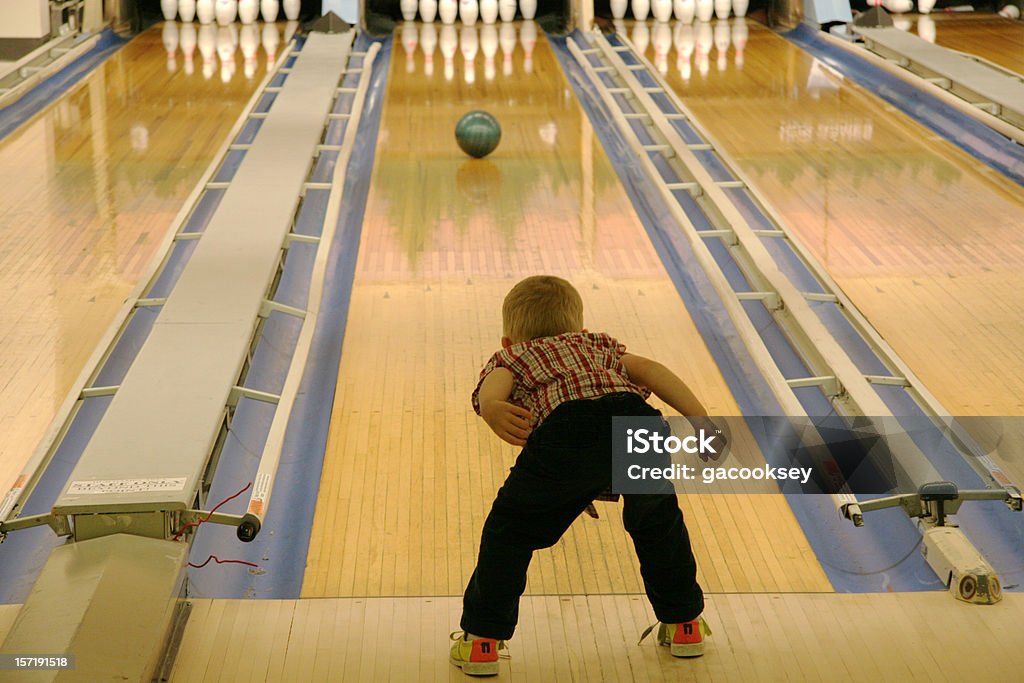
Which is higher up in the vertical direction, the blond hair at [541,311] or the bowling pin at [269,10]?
the blond hair at [541,311]

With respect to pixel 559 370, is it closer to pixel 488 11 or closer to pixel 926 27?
pixel 488 11

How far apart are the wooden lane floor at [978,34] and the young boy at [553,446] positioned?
5.13 metres

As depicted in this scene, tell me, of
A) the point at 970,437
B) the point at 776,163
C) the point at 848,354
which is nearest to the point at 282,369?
the point at 848,354

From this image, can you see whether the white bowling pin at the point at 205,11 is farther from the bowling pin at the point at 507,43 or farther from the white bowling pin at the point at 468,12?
the bowling pin at the point at 507,43

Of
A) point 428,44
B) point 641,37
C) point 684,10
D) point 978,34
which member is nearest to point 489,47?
point 428,44

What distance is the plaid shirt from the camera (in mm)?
1552

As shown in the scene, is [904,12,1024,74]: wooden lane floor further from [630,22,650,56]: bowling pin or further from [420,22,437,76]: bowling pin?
[420,22,437,76]: bowling pin

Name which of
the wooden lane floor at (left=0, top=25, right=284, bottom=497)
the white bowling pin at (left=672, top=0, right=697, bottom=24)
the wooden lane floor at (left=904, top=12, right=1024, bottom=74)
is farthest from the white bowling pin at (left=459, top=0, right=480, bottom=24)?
the wooden lane floor at (left=904, top=12, right=1024, bottom=74)

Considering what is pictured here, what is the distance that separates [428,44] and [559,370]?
5789 mm

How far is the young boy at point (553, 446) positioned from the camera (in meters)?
1.53

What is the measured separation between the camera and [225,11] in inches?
293

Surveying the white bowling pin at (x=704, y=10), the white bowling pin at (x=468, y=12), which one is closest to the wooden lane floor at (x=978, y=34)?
the white bowling pin at (x=704, y=10)

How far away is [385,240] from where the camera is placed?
3789mm

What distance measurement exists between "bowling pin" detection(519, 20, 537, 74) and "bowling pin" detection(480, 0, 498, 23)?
0.56ft
